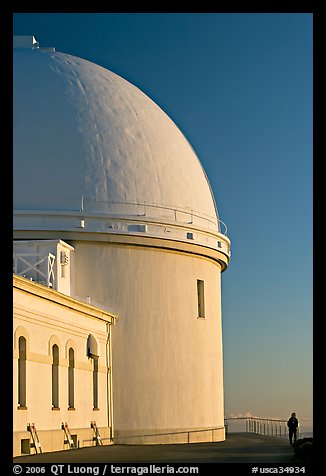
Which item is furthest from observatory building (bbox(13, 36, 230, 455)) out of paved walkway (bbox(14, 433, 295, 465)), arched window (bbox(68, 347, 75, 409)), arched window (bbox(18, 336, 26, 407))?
arched window (bbox(18, 336, 26, 407))

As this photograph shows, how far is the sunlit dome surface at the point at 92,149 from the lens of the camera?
28312 mm

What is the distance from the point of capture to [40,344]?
2259 cm

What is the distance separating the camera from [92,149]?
2897 centimetres

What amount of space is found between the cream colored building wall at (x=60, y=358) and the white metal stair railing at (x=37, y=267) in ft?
4.66

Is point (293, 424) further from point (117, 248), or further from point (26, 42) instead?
point (26, 42)

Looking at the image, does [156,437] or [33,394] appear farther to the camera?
[156,437]

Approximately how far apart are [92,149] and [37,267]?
453cm

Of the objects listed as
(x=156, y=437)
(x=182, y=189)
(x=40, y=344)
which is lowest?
(x=156, y=437)

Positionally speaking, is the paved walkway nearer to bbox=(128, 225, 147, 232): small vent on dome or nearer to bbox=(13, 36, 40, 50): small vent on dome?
bbox=(128, 225, 147, 232): small vent on dome

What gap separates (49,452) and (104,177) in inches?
373

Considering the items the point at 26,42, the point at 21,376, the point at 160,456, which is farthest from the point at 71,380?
the point at 26,42

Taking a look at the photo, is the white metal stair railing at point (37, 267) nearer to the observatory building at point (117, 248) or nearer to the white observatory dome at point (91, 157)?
the observatory building at point (117, 248)
